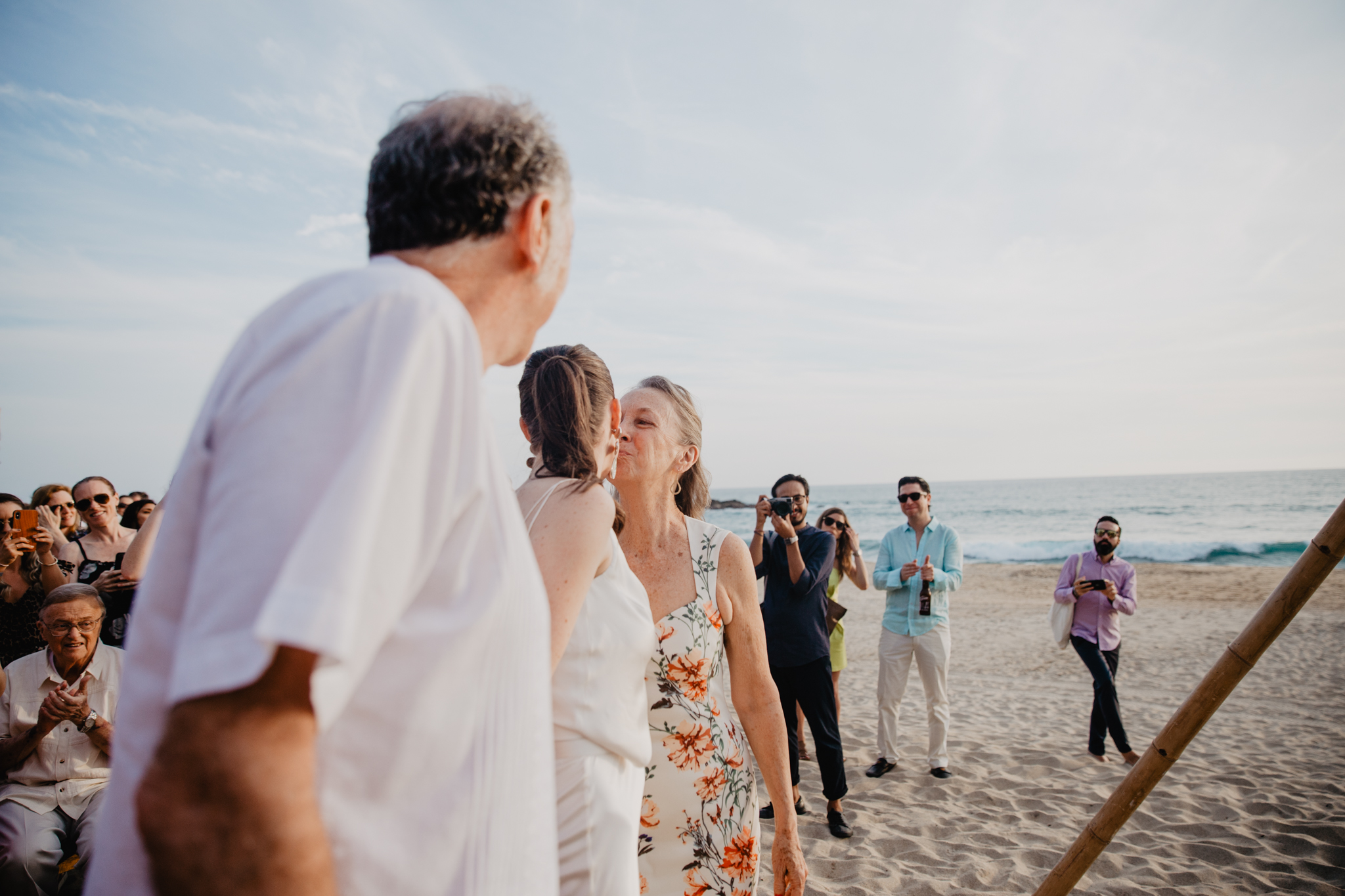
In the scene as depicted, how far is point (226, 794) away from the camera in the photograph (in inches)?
22.9

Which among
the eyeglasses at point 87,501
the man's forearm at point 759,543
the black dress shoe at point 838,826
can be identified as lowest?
the black dress shoe at point 838,826

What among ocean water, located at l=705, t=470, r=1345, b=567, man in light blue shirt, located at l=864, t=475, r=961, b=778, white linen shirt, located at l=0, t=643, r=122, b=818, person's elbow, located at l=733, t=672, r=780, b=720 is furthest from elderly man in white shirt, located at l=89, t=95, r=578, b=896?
ocean water, located at l=705, t=470, r=1345, b=567

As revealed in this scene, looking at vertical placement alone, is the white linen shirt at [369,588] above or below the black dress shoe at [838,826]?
above

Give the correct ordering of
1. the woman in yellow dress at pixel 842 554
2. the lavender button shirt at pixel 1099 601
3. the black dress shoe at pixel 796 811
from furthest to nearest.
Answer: the woman in yellow dress at pixel 842 554 < the lavender button shirt at pixel 1099 601 < the black dress shoe at pixel 796 811

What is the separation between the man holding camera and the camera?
528 centimetres

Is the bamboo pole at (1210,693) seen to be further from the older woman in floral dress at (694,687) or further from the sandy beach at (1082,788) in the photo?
the sandy beach at (1082,788)

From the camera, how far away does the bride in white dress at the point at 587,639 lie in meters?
1.45

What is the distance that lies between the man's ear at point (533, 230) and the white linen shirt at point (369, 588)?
0.59 feet

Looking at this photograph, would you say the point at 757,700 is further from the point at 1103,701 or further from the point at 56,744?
the point at 1103,701

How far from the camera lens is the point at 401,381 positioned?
0.65 m

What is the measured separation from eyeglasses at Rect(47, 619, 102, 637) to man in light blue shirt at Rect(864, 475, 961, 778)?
589 centimetres

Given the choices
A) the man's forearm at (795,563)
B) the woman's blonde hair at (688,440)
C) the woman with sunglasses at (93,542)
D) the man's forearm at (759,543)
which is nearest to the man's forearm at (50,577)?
the woman with sunglasses at (93,542)

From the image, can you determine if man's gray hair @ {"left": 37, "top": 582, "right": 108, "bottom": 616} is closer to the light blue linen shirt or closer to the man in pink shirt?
the light blue linen shirt

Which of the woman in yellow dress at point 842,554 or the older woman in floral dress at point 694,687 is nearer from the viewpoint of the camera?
the older woman in floral dress at point 694,687
